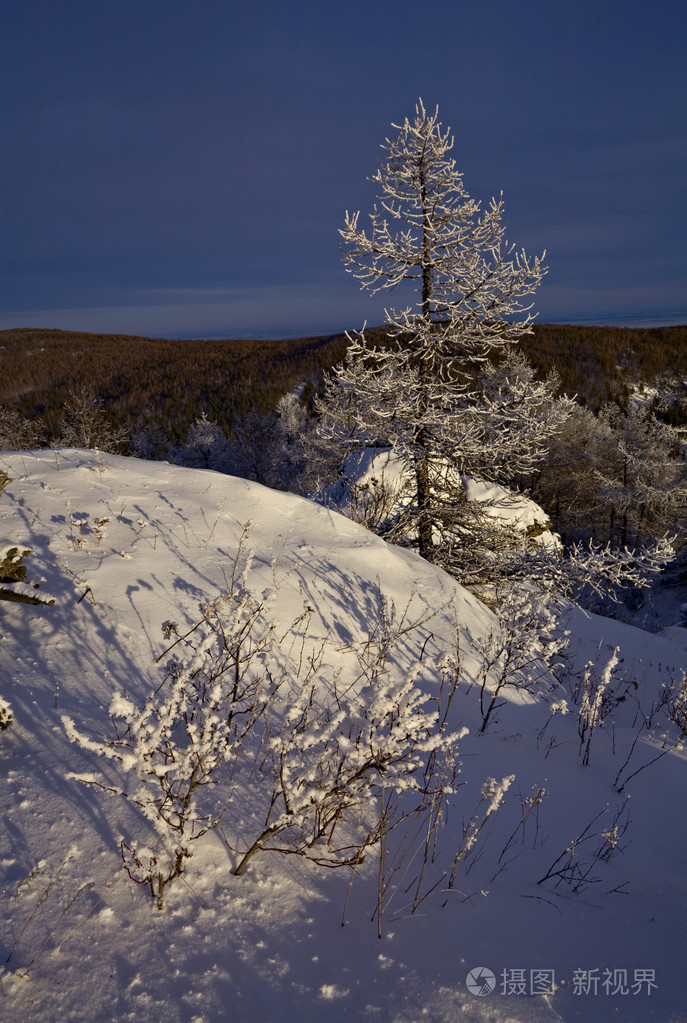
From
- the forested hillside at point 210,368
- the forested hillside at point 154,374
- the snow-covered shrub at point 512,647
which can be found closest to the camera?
the snow-covered shrub at point 512,647

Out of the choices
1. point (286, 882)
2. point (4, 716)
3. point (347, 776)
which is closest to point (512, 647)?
point (347, 776)

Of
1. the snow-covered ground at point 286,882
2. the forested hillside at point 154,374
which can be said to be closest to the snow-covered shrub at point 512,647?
the snow-covered ground at point 286,882

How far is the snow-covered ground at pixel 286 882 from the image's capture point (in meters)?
1.79

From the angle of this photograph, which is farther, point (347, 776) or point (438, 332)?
point (438, 332)

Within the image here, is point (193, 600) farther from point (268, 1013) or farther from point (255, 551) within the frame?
point (268, 1013)

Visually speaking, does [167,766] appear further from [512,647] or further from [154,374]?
[154,374]

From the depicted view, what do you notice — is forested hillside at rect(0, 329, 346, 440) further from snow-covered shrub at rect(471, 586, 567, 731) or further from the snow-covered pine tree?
snow-covered shrub at rect(471, 586, 567, 731)

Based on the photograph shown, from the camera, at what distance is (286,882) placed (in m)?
2.26

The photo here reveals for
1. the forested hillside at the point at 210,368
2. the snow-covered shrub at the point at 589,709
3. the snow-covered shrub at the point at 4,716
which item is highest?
the forested hillside at the point at 210,368

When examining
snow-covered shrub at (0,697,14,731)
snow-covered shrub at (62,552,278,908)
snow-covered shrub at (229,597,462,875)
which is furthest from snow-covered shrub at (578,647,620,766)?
snow-covered shrub at (0,697,14,731)

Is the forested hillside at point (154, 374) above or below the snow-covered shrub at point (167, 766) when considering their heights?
above

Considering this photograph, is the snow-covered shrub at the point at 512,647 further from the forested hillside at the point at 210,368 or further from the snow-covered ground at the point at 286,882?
the forested hillside at the point at 210,368

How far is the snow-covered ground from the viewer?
179 centimetres

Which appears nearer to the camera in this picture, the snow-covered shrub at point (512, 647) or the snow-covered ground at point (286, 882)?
the snow-covered ground at point (286, 882)
